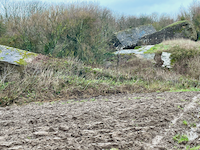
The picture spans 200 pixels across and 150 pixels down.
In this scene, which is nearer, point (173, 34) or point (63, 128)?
point (63, 128)

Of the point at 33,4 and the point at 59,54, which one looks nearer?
the point at 59,54

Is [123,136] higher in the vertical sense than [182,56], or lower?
lower

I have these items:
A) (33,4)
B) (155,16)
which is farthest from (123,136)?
(155,16)

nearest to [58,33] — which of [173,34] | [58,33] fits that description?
[58,33]

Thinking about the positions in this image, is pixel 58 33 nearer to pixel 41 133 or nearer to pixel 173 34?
pixel 41 133

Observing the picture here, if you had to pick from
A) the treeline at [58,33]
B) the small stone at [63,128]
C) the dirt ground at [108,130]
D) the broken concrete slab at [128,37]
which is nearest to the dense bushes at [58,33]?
the treeline at [58,33]

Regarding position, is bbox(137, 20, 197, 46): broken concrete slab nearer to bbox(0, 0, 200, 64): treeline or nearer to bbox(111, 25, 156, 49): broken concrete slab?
bbox(111, 25, 156, 49): broken concrete slab

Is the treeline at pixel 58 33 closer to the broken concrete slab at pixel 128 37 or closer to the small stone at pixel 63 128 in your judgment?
the broken concrete slab at pixel 128 37

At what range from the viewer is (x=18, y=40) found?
1088 cm

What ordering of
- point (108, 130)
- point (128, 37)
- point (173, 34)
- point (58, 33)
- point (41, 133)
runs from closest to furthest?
point (41, 133)
point (108, 130)
point (58, 33)
point (173, 34)
point (128, 37)

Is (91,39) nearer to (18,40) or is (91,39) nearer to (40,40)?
(40,40)

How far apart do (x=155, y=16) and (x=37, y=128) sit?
1296 inches

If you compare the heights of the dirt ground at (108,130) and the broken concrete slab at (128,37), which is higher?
the broken concrete slab at (128,37)

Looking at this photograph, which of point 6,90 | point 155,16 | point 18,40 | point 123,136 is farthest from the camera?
point 155,16
